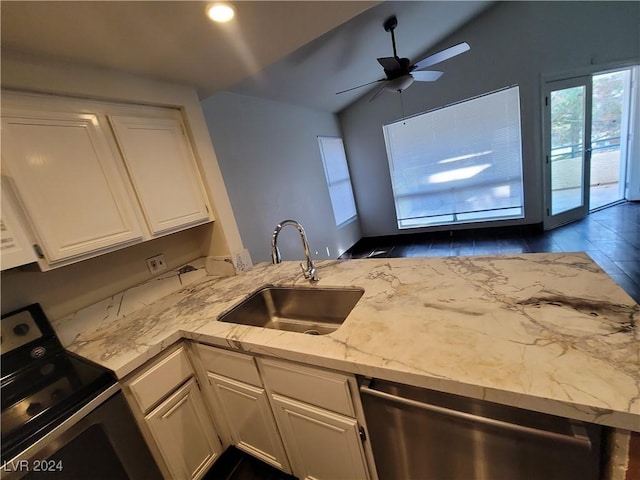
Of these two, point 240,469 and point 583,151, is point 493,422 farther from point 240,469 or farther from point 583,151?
point 583,151

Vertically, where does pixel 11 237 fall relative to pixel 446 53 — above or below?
below

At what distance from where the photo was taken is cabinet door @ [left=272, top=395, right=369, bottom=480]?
958 mm

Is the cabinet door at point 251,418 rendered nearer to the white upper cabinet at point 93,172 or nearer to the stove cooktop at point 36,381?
the stove cooktop at point 36,381

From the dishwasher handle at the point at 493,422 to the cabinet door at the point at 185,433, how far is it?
3.09ft

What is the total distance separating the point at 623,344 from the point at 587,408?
0.87 ft

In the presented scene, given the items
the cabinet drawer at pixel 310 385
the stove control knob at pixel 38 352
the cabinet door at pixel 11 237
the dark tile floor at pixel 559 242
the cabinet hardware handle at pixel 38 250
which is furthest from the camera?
the dark tile floor at pixel 559 242

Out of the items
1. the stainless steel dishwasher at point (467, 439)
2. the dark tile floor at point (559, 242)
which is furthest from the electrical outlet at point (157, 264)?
the dark tile floor at point (559, 242)

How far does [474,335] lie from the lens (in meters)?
0.80

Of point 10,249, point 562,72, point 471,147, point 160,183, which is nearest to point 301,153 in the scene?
point 160,183

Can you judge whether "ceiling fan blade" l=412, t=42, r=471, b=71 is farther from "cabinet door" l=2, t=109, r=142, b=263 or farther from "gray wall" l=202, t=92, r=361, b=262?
"cabinet door" l=2, t=109, r=142, b=263

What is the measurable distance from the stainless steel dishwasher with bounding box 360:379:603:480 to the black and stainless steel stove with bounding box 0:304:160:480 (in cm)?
96

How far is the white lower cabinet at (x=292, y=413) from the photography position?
932mm

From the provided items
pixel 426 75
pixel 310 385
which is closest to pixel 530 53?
pixel 426 75

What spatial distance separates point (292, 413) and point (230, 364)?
34 cm
